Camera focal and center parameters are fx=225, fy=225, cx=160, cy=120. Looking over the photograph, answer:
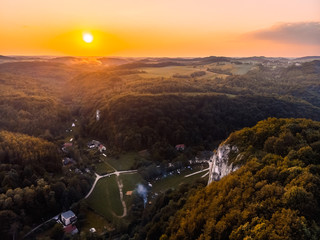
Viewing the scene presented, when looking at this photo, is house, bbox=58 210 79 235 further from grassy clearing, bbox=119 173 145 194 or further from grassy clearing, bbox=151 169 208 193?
grassy clearing, bbox=151 169 208 193

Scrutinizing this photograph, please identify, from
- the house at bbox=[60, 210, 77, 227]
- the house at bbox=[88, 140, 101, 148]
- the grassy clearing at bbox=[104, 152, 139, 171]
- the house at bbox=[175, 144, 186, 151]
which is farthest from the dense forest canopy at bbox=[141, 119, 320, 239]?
the house at bbox=[88, 140, 101, 148]

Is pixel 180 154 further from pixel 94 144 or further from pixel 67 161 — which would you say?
pixel 67 161

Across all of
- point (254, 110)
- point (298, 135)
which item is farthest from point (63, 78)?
point (298, 135)

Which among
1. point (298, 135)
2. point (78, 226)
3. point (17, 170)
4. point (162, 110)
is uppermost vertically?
point (298, 135)

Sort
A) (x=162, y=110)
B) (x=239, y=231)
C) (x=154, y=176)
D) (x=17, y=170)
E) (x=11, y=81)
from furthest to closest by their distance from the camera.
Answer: (x=11, y=81) < (x=162, y=110) < (x=154, y=176) < (x=17, y=170) < (x=239, y=231)

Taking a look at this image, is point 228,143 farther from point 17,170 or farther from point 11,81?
point 11,81

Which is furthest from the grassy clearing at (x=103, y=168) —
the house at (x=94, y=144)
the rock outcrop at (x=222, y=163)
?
the rock outcrop at (x=222, y=163)

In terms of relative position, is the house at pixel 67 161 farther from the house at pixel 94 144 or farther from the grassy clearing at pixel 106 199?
the house at pixel 94 144
